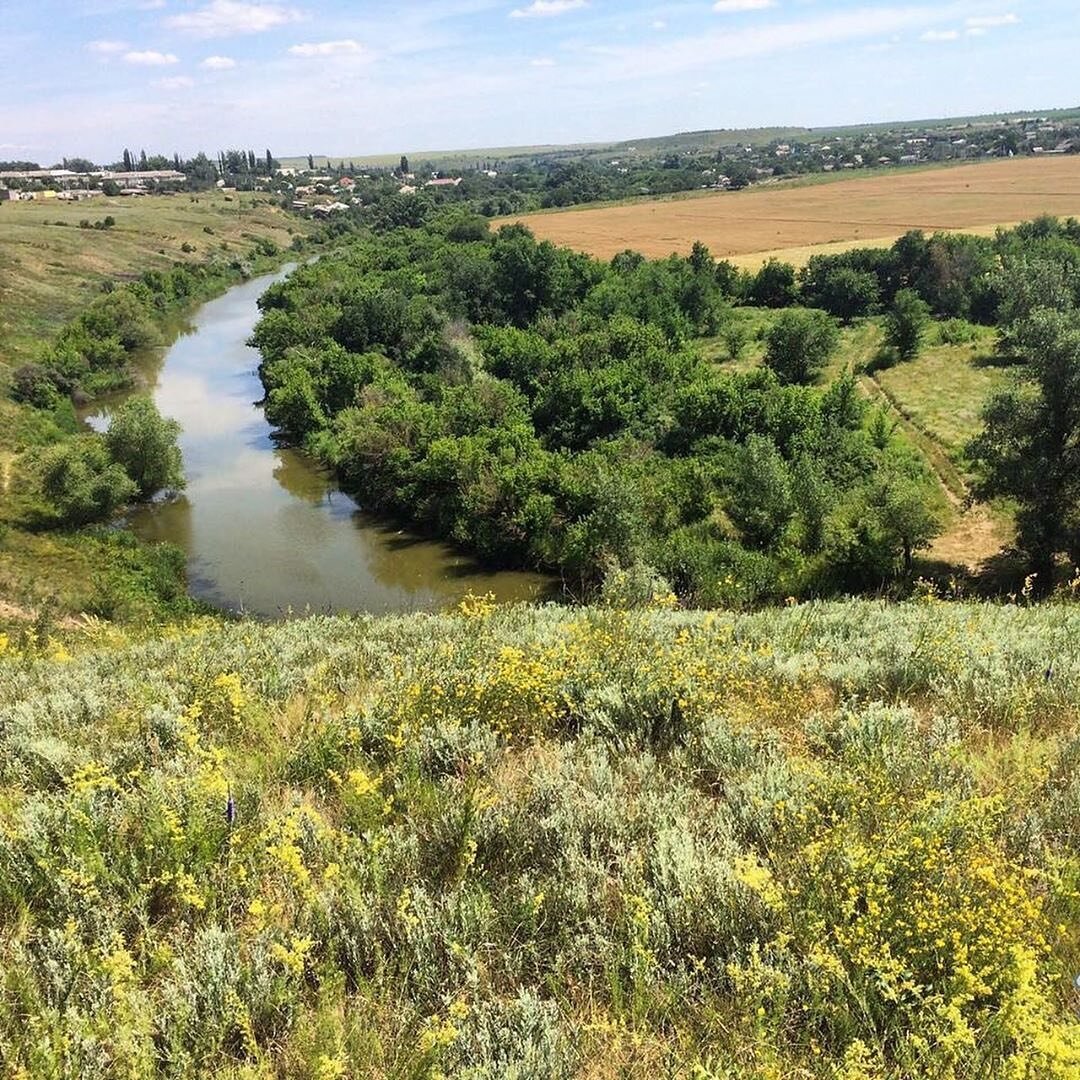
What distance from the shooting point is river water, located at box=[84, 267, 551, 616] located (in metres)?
23.7

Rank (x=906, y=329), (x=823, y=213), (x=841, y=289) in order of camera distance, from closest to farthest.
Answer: (x=906, y=329), (x=841, y=289), (x=823, y=213)

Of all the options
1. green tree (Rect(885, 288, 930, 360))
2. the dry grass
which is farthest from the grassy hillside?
the dry grass

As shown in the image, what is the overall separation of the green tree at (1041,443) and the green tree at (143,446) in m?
27.6

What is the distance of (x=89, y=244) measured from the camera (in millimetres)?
→ 71125

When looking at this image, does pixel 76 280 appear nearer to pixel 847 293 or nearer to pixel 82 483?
pixel 82 483

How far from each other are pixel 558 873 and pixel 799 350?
135 feet

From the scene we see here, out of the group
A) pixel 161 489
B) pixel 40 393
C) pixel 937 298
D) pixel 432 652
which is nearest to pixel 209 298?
pixel 40 393

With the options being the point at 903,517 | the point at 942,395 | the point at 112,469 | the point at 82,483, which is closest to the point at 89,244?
the point at 112,469

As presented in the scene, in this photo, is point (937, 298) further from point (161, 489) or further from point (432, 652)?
point (432, 652)

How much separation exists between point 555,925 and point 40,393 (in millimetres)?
43968

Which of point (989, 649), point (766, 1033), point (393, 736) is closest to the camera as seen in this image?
point (766, 1033)

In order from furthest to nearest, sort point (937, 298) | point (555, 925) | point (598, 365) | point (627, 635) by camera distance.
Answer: point (937, 298) < point (598, 365) < point (627, 635) < point (555, 925)

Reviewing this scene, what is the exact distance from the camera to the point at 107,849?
363 cm

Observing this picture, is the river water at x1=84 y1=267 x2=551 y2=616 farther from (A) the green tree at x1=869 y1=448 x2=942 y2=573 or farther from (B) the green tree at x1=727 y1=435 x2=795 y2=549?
(A) the green tree at x1=869 y1=448 x2=942 y2=573
